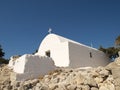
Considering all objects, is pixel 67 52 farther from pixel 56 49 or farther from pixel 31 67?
pixel 31 67

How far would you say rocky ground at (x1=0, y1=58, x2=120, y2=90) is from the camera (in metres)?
16.3

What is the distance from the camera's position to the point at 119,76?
1658cm

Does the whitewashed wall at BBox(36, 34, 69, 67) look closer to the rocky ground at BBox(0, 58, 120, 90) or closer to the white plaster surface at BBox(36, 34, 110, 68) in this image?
the white plaster surface at BBox(36, 34, 110, 68)

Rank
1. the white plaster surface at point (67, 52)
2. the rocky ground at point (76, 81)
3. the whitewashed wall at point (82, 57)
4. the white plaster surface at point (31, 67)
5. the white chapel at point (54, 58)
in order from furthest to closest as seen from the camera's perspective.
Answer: the whitewashed wall at point (82, 57), the white plaster surface at point (67, 52), the white chapel at point (54, 58), the white plaster surface at point (31, 67), the rocky ground at point (76, 81)

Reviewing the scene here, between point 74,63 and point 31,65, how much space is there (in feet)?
22.3

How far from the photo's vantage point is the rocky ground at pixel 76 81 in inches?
643

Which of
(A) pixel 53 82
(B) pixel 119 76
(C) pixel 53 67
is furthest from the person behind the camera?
(C) pixel 53 67

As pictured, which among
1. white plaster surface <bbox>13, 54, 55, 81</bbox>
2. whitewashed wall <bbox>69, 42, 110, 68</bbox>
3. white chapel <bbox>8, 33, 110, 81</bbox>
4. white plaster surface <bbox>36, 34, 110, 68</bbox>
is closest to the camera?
white plaster surface <bbox>13, 54, 55, 81</bbox>

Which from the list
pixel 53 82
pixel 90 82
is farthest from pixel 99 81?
pixel 53 82

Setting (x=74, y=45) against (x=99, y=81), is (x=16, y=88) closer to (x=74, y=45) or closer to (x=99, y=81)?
(x=99, y=81)

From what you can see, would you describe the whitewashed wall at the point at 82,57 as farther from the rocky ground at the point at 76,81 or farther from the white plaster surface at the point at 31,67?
the rocky ground at the point at 76,81

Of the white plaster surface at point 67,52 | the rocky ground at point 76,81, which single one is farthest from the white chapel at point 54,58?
the rocky ground at point 76,81

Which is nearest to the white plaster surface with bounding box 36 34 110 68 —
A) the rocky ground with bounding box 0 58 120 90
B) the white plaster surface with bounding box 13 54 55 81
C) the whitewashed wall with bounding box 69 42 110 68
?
the whitewashed wall with bounding box 69 42 110 68

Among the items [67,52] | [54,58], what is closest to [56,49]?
[54,58]
